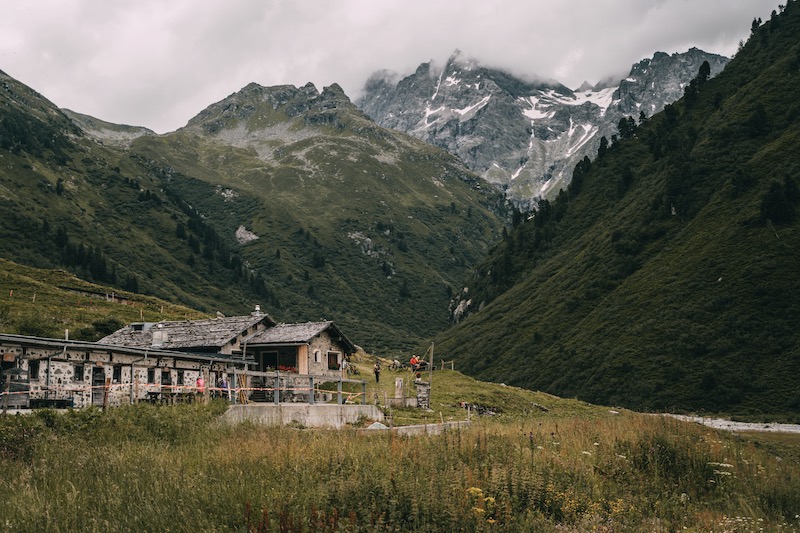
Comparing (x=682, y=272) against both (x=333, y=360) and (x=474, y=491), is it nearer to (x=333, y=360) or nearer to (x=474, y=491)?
(x=333, y=360)

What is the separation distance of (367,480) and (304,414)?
19737 mm

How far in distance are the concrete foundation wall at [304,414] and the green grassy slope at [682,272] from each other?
6394cm

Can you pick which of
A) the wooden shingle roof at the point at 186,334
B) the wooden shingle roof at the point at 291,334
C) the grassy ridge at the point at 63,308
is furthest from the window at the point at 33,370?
the grassy ridge at the point at 63,308

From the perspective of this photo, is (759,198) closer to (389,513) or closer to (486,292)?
(486,292)

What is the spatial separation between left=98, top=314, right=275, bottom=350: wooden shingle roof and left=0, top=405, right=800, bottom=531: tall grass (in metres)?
34.2

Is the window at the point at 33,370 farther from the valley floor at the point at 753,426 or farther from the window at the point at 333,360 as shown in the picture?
the valley floor at the point at 753,426

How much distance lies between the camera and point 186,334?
184 ft

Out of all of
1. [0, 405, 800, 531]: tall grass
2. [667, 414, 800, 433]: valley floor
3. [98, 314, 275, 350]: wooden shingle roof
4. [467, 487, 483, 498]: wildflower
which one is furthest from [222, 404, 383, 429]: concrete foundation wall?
[667, 414, 800, 433]: valley floor

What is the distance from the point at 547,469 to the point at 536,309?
12639cm

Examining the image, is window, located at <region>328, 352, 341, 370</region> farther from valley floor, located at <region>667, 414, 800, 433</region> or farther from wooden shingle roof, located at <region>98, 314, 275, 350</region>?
valley floor, located at <region>667, 414, 800, 433</region>

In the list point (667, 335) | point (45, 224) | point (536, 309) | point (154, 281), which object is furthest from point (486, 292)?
point (45, 224)

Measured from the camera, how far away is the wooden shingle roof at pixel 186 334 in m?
53.6

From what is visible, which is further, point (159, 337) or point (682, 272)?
point (682, 272)

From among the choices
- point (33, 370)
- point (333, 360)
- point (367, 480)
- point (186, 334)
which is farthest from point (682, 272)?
point (367, 480)
